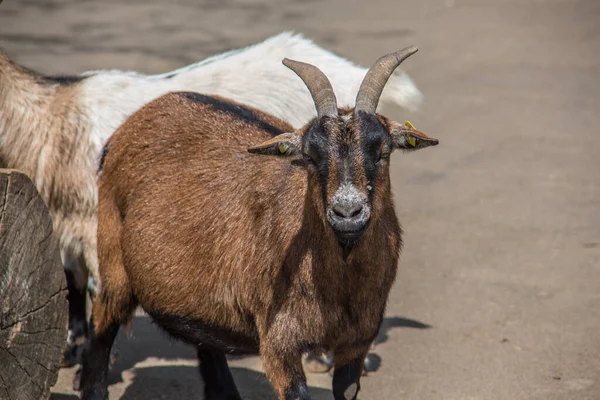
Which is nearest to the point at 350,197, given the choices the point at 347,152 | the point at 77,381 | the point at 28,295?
the point at 347,152

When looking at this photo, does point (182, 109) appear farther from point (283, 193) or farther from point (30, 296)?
point (30, 296)

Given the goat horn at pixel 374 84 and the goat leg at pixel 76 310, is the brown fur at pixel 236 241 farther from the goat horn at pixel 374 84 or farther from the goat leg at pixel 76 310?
the goat leg at pixel 76 310

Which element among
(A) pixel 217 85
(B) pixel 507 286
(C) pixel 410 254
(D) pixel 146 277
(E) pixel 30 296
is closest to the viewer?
(E) pixel 30 296

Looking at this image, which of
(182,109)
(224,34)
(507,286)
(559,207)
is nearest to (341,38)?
(224,34)

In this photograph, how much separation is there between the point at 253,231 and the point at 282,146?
547 millimetres

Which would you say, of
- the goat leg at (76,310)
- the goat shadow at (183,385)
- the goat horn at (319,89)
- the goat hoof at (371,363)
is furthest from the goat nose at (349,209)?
the goat leg at (76,310)

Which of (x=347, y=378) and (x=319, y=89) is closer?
(x=319, y=89)

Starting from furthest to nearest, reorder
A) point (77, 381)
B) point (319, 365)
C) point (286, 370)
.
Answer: point (319, 365) < point (77, 381) < point (286, 370)

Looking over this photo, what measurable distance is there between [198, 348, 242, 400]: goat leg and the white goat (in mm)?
964

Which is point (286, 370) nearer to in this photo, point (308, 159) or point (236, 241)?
point (236, 241)

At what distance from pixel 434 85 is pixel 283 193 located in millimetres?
7047

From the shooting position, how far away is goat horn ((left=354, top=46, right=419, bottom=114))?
4.11 m

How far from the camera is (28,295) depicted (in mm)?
4160

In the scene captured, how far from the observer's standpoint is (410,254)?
7523mm
